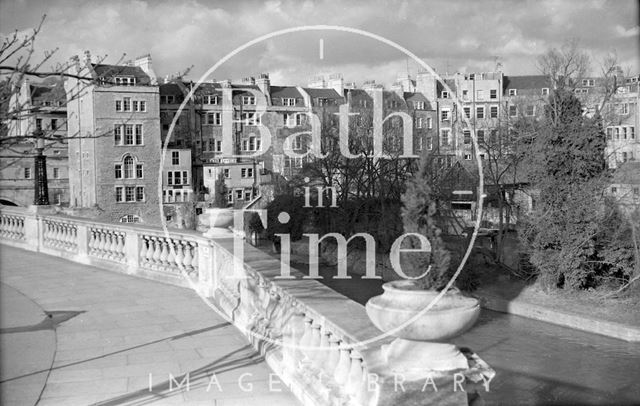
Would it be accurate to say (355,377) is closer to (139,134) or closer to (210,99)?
(139,134)

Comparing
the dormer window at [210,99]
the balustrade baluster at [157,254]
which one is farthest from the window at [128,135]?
the balustrade baluster at [157,254]

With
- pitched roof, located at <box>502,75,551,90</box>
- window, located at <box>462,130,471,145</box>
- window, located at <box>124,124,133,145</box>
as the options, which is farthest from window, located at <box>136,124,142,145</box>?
pitched roof, located at <box>502,75,551,90</box>

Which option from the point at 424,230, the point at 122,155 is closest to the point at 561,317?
the point at 424,230

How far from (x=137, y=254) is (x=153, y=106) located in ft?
166

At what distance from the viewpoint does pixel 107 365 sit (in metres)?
6.12

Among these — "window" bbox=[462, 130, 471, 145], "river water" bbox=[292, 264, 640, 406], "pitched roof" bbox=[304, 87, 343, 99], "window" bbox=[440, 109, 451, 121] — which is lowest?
"river water" bbox=[292, 264, 640, 406]

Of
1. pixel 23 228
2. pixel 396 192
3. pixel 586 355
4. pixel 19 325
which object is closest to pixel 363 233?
pixel 396 192

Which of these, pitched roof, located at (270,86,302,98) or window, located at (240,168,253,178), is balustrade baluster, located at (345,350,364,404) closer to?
window, located at (240,168,253,178)

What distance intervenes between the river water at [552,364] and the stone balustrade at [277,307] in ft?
25.7

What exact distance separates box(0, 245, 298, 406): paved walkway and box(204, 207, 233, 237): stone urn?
0.84 m

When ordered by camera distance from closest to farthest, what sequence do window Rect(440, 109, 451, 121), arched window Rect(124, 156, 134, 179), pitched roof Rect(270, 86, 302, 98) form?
arched window Rect(124, 156, 134, 179) → pitched roof Rect(270, 86, 302, 98) → window Rect(440, 109, 451, 121)

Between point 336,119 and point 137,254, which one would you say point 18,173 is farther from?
point 137,254

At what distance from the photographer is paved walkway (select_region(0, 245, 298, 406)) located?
5.43 m

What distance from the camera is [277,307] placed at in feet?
20.2
